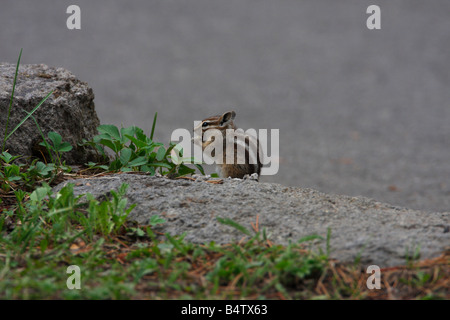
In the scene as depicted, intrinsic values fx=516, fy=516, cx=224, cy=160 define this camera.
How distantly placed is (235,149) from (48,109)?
1545 mm

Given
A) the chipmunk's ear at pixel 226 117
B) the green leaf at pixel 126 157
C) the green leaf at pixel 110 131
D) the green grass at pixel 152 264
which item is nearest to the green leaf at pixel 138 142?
the green leaf at pixel 126 157

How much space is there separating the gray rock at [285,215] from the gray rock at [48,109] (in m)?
0.66

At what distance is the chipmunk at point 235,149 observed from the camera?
4422mm

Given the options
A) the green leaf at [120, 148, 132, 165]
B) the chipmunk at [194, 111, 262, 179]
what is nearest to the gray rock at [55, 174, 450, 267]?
the green leaf at [120, 148, 132, 165]

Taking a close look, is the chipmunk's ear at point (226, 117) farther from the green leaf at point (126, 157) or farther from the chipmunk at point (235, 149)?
the green leaf at point (126, 157)

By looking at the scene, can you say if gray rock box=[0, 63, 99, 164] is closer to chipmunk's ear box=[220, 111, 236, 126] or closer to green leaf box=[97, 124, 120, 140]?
green leaf box=[97, 124, 120, 140]

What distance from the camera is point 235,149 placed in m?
4.42

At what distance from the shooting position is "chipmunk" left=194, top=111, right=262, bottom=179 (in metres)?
4.42

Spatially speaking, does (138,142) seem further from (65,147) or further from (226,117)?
(226,117)

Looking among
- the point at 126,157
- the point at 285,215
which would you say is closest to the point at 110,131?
the point at 126,157
